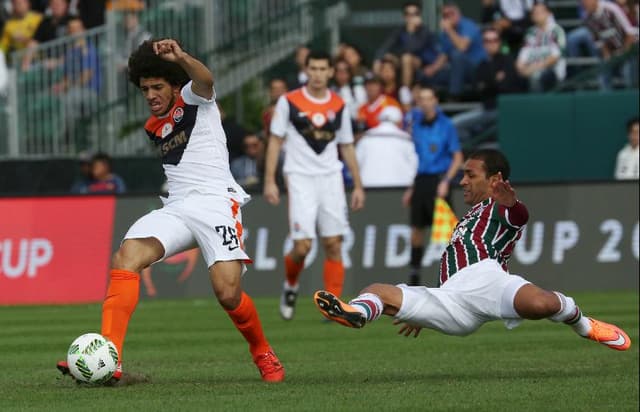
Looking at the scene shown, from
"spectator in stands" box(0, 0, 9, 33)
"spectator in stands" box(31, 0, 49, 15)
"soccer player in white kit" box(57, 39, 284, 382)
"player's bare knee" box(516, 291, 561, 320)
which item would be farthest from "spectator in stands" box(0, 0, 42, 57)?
"player's bare knee" box(516, 291, 561, 320)

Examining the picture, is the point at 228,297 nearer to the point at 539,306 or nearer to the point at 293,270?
the point at 539,306

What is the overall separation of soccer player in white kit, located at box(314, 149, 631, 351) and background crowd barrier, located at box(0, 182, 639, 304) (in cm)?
896

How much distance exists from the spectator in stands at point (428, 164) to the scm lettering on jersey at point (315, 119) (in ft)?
10.6

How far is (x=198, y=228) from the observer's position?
9.43 meters

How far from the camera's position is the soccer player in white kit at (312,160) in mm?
14484

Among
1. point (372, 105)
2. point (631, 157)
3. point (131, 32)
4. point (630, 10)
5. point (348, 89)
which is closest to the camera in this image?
point (631, 157)

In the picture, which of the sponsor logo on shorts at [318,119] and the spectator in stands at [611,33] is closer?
the sponsor logo on shorts at [318,119]

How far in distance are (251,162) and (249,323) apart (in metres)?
11.7

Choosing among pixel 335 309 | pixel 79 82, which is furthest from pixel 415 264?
pixel 335 309

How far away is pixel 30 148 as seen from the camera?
75.4 feet

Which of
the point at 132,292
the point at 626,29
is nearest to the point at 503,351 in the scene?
the point at 132,292

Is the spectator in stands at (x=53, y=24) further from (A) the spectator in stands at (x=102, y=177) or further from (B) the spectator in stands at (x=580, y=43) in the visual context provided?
(B) the spectator in stands at (x=580, y=43)

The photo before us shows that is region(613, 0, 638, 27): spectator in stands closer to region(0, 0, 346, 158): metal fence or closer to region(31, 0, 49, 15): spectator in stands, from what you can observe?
region(0, 0, 346, 158): metal fence

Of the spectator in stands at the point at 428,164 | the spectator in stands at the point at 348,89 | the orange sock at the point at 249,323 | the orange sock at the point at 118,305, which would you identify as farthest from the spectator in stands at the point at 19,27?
the orange sock at the point at 118,305
